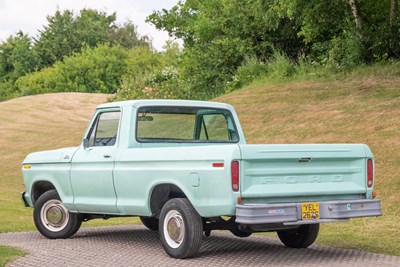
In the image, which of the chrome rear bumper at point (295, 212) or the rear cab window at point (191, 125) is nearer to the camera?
the chrome rear bumper at point (295, 212)

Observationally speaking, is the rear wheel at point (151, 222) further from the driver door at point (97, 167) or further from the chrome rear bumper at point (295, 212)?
the chrome rear bumper at point (295, 212)

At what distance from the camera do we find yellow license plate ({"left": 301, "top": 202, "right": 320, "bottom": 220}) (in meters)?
8.41

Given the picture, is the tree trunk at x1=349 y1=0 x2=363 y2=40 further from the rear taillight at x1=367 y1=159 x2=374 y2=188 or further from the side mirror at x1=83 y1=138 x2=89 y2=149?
the rear taillight at x1=367 y1=159 x2=374 y2=188

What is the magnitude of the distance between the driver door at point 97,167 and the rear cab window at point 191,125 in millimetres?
538

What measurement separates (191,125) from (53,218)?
7.96ft

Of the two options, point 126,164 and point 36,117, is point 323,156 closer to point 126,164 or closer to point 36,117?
point 126,164

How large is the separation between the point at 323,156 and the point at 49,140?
2693cm

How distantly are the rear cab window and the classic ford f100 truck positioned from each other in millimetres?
14

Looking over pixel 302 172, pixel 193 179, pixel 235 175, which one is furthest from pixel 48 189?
pixel 302 172

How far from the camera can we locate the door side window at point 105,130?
10.2 m

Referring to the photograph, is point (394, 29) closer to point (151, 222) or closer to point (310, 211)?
point (151, 222)

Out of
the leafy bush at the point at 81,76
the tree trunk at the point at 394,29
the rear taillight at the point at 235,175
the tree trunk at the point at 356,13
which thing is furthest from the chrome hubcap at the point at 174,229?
the leafy bush at the point at 81,76

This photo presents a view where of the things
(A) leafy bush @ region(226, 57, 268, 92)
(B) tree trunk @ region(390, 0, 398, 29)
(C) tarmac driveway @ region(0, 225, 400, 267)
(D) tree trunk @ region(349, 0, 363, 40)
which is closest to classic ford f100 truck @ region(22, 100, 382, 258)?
(C) tarmac driveway @ region(0, 225, 400, 267)

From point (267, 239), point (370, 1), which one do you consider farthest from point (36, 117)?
point (267, 239)
